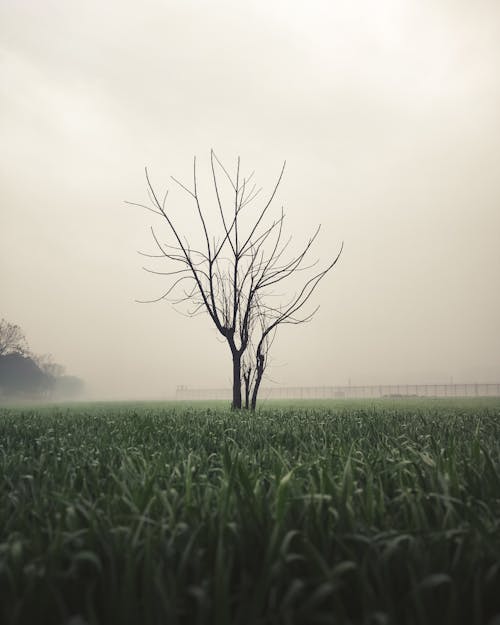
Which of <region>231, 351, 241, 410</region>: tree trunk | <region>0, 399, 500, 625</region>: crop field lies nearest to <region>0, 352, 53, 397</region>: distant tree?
<region>231, 351, 241, 410</region>: tree trunk

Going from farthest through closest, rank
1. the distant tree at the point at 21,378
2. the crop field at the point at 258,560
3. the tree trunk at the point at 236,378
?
the distant tree at the point at 21,378, the tree trunk at the point at 236,378, the crop field at the point at 258,560

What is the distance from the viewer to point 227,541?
1.75m

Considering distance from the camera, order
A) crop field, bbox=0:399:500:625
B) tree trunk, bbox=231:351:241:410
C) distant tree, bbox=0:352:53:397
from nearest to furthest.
→ 1. crop field, bbox=0:399:500:625
2. tree trunk, bbox=231:351:241:410
3. distant tree, bbox=0:352:53:397

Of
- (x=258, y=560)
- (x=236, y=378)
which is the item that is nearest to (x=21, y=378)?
(x=236, y=378)

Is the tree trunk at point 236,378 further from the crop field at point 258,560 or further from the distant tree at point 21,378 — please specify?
the distant tree at point 21,378

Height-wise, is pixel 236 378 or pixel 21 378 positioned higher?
pixel 21 378

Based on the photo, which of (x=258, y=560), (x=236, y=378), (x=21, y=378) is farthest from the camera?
(x=21, y=378)

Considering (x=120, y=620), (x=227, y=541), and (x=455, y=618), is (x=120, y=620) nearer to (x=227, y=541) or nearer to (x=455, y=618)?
(x=227, y=541)

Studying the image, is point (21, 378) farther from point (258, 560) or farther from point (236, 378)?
point (258, 560)

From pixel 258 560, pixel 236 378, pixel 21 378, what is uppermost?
pixel 21 378

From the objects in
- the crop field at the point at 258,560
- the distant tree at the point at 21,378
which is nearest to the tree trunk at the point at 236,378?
the crop field at the point at 258,560

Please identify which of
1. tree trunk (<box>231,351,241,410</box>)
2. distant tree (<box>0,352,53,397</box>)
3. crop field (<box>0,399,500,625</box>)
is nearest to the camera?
crop field (<box>0,399,500,625</box>)

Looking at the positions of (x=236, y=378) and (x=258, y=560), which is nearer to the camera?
(x=258, y=560)

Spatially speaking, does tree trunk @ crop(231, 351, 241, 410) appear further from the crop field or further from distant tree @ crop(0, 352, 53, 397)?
distant tree @ crop(0, 352, 53, 397)
